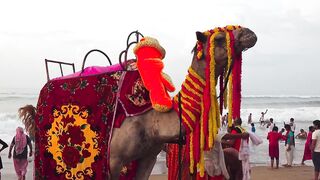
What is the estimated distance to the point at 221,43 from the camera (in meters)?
4.32

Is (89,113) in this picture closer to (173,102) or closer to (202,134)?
(173,102)

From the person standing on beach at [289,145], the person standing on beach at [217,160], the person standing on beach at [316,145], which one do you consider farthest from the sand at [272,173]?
the person standing on beach at [217,160]

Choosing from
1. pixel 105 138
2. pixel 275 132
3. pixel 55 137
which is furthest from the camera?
pixel 275 132

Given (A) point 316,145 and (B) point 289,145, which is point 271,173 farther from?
(A) point 316,145

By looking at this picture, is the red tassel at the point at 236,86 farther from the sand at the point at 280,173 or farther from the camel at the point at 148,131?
the sand at the point at 280,173

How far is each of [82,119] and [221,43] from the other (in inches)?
63.3

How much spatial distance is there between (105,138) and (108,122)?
16 centimetres

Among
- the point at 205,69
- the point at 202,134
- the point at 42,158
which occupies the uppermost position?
the point at 205,69

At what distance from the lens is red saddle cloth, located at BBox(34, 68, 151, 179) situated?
4.64 m

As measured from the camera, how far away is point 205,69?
4.36m

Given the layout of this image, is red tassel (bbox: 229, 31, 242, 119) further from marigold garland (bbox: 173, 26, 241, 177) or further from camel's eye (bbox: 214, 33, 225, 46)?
camel's eye (bbox: 214, 33, 225, 46)

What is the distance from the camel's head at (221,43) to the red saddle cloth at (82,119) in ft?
2.21

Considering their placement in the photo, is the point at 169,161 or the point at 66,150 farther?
the point at 169,161

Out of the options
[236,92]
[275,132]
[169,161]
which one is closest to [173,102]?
[236,92]
